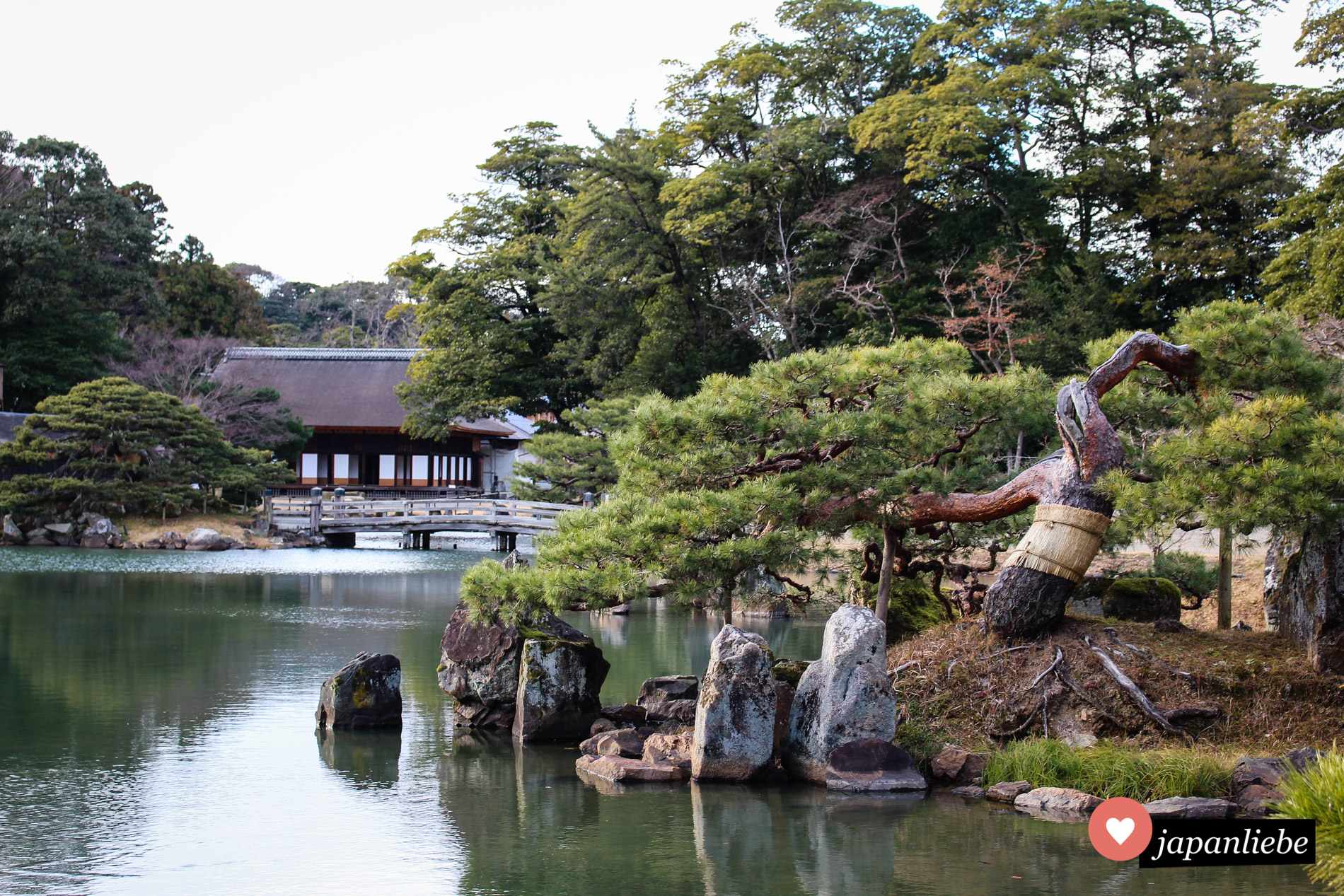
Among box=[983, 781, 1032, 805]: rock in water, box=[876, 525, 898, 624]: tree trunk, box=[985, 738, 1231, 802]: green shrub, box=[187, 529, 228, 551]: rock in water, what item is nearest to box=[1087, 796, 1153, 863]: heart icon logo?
box=[985, 738, 1231, 802]: green shrub

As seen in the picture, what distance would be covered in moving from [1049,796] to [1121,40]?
1925 centimetres

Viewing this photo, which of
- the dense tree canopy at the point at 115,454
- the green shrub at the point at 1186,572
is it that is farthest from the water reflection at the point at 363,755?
the dense tree canopy at the point at 115,454

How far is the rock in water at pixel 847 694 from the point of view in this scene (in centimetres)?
654

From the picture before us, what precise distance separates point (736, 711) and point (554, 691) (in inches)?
72.7

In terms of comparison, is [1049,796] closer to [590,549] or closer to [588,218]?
[590,549]

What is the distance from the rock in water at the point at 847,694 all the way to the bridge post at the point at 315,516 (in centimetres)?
2195

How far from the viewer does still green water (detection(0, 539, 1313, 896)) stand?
16.7 feet

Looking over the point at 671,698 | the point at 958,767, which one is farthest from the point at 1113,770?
the point at 671,698

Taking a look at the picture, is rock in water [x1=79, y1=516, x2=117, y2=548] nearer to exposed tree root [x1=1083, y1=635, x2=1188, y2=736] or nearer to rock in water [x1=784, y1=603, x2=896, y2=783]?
rock in water [x1=784, y1=603, x2=896, y2=783]

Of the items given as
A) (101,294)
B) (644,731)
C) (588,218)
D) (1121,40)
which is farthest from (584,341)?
(644,731)

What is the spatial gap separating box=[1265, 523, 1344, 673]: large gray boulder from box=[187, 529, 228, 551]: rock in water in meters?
22.2

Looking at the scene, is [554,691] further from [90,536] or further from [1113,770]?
[90,536]

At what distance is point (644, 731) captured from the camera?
798 centimetres

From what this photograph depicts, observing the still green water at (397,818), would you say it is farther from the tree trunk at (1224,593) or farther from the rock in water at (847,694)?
the tree trunk at (1224,593)
